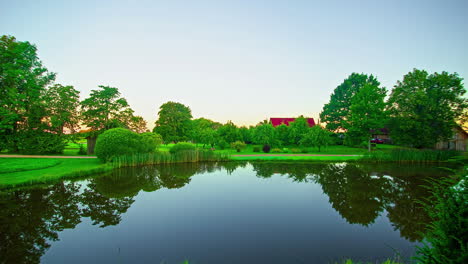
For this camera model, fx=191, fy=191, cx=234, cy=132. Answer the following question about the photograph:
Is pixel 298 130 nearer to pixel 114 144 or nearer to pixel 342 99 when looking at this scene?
pixel 342 99

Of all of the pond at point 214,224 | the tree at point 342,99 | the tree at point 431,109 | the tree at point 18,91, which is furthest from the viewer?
the tree at point 342,99

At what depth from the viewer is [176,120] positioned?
3984 cm

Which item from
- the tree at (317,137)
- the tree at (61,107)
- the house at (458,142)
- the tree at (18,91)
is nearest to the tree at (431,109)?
the tree at (317,137)

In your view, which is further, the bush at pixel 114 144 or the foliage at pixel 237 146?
the foliage at pixel 237 146

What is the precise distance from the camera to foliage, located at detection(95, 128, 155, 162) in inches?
704

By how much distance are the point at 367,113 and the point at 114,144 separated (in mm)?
32326

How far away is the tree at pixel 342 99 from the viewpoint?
34.8 metres

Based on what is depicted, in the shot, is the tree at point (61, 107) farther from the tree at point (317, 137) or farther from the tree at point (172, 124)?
the tree at point (317, 137)

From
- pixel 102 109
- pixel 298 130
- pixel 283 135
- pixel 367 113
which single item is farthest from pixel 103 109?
pixel 367 113

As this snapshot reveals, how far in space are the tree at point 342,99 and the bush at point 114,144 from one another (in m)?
32.9

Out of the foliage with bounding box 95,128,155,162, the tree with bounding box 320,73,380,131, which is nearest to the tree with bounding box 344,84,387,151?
the tree with bounding box 320,73,380,131

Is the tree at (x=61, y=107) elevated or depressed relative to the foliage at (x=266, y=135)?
elevated

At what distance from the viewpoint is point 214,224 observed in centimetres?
706

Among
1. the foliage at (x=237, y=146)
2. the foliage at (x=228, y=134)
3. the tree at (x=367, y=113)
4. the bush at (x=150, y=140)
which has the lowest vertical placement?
the foliage at (x=237, y=146)
